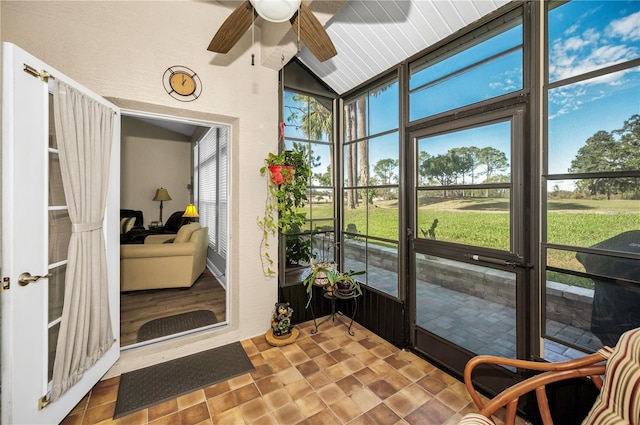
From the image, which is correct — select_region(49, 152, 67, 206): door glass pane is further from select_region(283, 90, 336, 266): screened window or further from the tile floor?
select_region(283, 90, 336, 266): screened window

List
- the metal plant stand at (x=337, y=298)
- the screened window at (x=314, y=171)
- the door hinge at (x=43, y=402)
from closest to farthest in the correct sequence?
the door hinge at (x=43, y=402)
the metal plant stand at (x=337, y=298)
the screened window at (x=314, y=171)

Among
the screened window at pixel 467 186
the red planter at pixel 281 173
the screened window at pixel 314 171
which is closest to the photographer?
the screened window at pixel 467 186

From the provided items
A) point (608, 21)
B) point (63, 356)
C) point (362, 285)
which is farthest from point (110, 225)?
point (608, 21)

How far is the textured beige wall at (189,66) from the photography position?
1828mm

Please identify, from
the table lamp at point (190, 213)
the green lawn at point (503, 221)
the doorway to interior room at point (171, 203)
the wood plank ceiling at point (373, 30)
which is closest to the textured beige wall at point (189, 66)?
the doorway to interior room at point (171, 203)

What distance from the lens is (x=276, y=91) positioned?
8.88ft

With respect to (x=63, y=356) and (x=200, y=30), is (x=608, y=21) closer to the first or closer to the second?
(x=200, y=30)

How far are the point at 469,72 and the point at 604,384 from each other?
2028mm

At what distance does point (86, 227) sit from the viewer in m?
1.73

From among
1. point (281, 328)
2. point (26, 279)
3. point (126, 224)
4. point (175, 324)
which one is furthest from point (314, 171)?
point (126, 224)

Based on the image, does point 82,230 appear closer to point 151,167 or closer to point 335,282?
point 335,282

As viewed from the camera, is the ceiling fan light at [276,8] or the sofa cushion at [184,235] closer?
the ceiling fan light at [276,8]

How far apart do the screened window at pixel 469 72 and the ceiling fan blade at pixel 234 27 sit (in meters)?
1.58

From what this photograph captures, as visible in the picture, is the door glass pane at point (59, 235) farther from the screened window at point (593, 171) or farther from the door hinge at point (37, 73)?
the screened window at point (593, 171)
